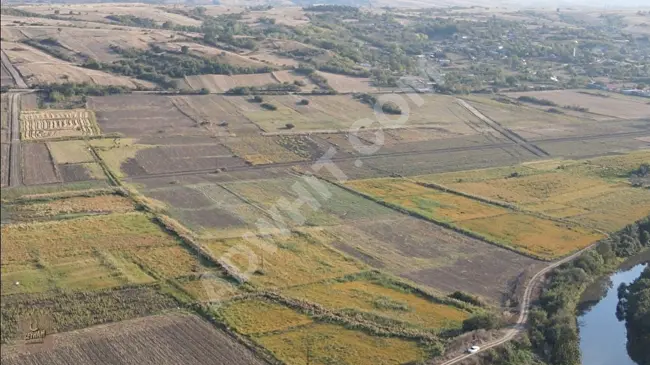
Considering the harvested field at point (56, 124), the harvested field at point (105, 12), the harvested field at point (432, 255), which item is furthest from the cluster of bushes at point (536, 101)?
the harvested field at point (105, 12)

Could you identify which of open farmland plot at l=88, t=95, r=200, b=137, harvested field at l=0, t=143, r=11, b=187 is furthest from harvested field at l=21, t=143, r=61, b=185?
open farmland plot at l=88, t=95, r=200, b=137

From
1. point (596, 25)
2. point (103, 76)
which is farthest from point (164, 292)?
point (596, 25)

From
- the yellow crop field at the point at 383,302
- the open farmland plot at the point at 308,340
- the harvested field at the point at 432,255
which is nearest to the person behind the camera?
the open farmland plot at the point at 308,340

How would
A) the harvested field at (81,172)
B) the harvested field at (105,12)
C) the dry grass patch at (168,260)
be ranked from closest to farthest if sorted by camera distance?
the dry grass patch at (168,260) < the harvested field at (81,172) < the harvested field at (105,12)

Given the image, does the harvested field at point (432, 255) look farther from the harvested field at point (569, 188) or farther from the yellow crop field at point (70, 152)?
the yellow crop field at point (70, 152)

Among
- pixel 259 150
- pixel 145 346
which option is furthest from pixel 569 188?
pixel 145 346

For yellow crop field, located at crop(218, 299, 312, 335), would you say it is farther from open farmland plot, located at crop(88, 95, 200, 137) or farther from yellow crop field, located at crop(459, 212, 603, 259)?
open farmland plot, located at crop(88, 95, 200, 137)

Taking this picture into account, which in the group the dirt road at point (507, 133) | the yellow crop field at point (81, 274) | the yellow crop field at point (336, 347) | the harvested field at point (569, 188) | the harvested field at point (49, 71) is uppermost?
the harvested field at point (49, 71)
